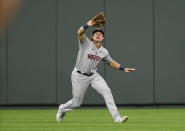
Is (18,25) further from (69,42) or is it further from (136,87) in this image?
(136,87)

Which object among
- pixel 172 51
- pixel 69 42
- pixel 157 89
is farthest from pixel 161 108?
pixel 69 42

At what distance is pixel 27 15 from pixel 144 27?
11.8 ft

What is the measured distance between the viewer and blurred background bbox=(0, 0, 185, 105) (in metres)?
16.8

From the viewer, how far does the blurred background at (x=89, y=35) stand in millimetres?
16812

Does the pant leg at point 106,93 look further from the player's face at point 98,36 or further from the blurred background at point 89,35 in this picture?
the blurred background at point 89,35

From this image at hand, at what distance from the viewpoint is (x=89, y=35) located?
664 inches

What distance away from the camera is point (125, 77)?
17.0 m

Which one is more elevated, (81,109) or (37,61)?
(37,61)

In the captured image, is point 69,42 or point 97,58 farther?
point 69,42

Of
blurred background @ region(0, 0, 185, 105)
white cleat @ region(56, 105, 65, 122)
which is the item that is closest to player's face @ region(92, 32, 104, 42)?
white cleat @ region(56, 105, 65, 122)

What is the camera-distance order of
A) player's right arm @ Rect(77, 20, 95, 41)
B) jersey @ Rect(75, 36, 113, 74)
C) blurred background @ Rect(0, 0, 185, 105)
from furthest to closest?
blurred background @ Rect(0, 0, 185, 105), jersey @ Rect(75, 36, 113, 74), player's right arm @ Rect(77, 20, 95, 41)

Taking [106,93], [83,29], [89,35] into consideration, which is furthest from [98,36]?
[89,35]

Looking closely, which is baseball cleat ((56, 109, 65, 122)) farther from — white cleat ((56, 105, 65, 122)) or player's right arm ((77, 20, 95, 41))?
player's right arm ((77, 20, 95, 41))

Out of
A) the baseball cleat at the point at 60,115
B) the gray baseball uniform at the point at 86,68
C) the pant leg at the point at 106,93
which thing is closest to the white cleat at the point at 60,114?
the baseball cleat at the point at 60,115
